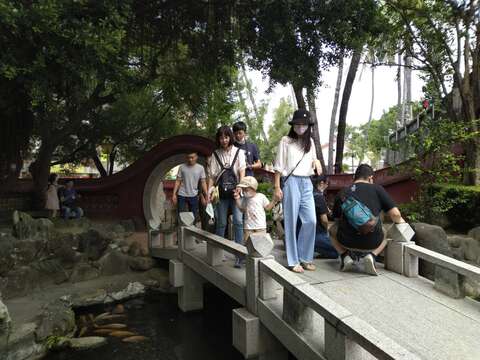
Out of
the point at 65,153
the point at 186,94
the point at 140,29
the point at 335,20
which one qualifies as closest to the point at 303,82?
the point at 335,20

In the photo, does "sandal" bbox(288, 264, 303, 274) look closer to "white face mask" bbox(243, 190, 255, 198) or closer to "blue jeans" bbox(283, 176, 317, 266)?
"blue jeans" bbox(283, 176, 317, 266)

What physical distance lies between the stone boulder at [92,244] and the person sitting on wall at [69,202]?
9.66 ft

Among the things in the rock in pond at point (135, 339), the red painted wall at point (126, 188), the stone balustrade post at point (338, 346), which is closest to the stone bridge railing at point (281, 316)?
the stone balustrade post at point (338, 346)

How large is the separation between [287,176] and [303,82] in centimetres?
459

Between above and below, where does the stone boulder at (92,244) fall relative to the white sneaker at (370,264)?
below

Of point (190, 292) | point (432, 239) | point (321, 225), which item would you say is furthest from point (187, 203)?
point (432, 239)

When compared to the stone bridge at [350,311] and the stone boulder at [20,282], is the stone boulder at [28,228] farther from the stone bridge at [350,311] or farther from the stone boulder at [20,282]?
the stone bridge at [350,311]

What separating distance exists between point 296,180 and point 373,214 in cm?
93

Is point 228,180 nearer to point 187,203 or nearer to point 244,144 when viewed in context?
point 244,144

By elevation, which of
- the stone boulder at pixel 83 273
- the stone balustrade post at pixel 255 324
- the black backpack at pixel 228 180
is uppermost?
the black backpack at pixel 228 180

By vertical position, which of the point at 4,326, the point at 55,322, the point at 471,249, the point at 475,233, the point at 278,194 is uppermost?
the point at 278,194

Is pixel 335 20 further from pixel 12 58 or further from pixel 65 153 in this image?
pixel 65 153

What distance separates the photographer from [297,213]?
4434 mm

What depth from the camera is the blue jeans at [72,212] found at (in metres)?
11.6
